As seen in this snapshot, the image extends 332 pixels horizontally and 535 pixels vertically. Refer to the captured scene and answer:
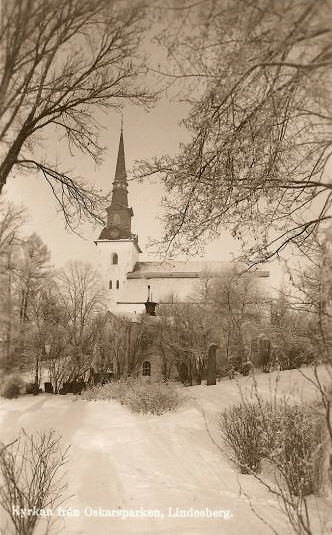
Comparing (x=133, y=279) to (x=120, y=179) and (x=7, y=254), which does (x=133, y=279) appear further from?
(x=120, y=179)

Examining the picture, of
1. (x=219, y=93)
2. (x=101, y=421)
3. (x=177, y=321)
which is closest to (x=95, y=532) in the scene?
(x=219, y=93)

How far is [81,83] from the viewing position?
470 cm

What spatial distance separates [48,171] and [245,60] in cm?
279

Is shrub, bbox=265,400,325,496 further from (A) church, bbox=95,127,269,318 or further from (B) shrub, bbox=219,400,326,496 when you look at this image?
(A) church, bbox=95,127,269,318

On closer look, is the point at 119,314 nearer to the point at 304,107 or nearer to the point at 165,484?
the point at 165,484

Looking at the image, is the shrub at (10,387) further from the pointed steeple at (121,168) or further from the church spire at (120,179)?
the pointed steeple at (121,168)

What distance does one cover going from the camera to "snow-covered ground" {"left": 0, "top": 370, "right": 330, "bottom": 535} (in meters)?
3.24

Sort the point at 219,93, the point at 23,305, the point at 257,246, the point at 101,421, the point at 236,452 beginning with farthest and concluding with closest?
the point at 23,305 < the point at 101,421 < the point at 236,452 < the point at 257,246 < the point at 219,93

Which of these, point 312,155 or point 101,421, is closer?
point 312,155

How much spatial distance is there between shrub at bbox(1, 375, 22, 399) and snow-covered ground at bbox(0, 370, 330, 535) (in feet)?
1.21

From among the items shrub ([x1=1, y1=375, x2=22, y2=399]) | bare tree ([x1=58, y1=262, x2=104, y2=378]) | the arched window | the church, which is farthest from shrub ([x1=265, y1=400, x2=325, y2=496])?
the church

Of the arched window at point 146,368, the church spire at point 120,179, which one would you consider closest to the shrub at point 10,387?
the church spire at point 120,179

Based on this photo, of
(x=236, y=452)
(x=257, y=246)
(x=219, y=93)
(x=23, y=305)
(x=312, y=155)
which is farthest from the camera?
(x=23, y=305)

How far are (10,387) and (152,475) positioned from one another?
3506mm
